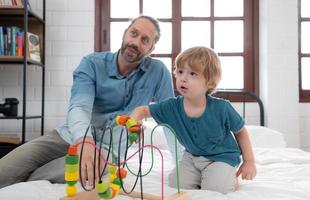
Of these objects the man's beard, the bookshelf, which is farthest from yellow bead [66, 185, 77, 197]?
the bookshelf

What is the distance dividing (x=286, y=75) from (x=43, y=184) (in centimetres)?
209

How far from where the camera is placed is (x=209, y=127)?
133 centimetres

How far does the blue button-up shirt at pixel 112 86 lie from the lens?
61.4 inches

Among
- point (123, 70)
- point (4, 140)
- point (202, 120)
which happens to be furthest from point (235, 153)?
point (4, 140)

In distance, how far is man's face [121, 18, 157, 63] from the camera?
61.1 inches

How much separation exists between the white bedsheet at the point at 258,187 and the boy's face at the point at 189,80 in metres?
0.33

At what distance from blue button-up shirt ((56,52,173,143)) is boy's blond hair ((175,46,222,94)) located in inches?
14.1

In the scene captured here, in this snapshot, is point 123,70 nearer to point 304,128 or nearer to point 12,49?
point 12,49

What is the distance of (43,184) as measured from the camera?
1.20m

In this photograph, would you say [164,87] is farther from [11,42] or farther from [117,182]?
[11,42]

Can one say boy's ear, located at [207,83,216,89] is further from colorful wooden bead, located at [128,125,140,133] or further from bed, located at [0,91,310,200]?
colorful wooden bead, located at [128,125,140,133]

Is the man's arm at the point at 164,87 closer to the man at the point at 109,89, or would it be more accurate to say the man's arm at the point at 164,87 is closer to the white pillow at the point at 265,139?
the man at the point at 109,89

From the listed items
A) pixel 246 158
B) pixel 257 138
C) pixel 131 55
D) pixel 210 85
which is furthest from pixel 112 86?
pixel 257 138

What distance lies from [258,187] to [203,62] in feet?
1.45
